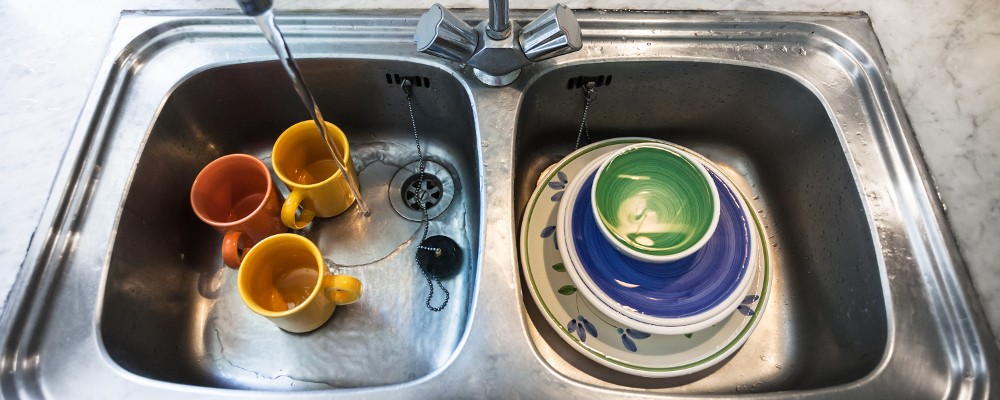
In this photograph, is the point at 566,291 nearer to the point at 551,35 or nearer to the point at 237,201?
the point at 551,35

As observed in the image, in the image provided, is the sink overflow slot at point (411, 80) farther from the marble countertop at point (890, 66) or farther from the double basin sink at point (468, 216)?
the marble countertop at point (890, 66)

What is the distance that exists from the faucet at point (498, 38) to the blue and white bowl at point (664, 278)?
0.21 metres

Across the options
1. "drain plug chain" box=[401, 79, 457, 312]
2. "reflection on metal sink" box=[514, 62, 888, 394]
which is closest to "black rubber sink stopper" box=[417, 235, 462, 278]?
"drain plug chain" box=[401, 79, 457, 312]

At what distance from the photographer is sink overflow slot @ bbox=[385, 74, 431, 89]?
→ 0.68 metres

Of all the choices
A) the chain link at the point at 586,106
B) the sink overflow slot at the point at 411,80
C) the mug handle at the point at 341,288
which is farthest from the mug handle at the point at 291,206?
the chain link at the point at 586,106

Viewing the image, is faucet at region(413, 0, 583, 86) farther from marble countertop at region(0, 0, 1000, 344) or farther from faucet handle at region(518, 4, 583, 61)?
marble countertop at region(0, 0, 1000, 344)

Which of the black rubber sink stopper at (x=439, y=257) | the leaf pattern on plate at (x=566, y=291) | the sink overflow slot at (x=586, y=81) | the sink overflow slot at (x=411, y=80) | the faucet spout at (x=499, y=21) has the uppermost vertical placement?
the sink overflow slot at (x=411, y=80)

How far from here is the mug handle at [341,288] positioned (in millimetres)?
555

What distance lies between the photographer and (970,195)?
1.89 ft

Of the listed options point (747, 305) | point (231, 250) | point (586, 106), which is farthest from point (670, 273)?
point (231, 250)

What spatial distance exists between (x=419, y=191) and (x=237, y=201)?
0.88 ft

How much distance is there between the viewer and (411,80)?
0.69 m

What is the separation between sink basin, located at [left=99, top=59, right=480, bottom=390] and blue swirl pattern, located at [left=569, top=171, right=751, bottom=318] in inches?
7.8

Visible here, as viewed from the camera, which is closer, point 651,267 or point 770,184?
point 651,267
